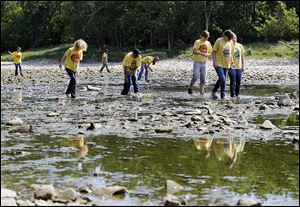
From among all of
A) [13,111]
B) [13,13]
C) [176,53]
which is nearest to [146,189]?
[13,111]

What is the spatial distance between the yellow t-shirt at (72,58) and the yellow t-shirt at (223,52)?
4.09 meters

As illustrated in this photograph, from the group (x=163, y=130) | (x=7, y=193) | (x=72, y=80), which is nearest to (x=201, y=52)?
(x=72, y=80)

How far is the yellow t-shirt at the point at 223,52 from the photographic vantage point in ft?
59.6

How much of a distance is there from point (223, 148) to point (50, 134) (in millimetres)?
3149

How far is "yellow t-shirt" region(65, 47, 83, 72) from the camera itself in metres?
19.4

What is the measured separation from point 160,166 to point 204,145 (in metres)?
1.75

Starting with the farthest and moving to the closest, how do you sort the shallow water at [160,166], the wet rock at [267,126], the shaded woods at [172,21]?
the shaded woods at [172,21] < the wet rock at [267,126] < the shallow water at [160,166]

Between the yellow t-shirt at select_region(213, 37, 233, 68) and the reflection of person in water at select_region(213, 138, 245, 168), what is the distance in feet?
26.0

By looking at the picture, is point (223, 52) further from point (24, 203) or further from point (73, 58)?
point (24, 203)

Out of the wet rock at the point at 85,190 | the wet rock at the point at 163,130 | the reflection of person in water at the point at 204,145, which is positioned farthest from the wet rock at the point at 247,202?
the wet rock at the point at 163,130

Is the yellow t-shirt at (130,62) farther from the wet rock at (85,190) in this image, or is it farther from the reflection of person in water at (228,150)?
the wet rock at (85,190)

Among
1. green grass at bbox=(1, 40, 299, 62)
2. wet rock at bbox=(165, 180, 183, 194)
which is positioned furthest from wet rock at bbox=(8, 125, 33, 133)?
green grass at bbox=(1, 40, 299, 62)

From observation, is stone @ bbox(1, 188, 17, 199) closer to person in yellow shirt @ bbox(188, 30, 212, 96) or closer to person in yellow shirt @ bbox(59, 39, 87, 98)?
person in yellow shirt @ bbox(59, 39, 87, 98)

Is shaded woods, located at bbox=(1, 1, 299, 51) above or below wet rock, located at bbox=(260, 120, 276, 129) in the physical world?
above
